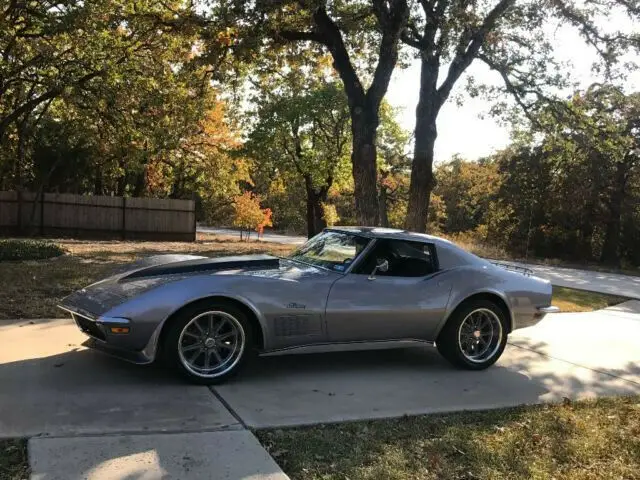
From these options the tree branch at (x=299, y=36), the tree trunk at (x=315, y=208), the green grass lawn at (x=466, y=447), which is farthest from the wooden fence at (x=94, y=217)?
the green grass lawn at (x=466, y=447)

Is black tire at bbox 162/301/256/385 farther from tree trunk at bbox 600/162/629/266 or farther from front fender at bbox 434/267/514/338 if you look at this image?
tree trunk at bbox 600/162/629/266

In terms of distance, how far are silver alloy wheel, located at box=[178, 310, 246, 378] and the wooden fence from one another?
20.8 m

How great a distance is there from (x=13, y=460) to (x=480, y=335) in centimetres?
441

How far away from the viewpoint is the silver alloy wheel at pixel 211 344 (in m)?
4.83

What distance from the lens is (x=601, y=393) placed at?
18.1 feet

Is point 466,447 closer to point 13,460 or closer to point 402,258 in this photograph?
point 402,258

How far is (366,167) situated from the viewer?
11.5 m

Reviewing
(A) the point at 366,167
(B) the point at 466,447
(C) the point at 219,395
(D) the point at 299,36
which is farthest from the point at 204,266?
(D) the point at 299,36

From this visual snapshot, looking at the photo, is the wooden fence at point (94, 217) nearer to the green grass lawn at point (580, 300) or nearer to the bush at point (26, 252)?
the bush at point (26, 252)

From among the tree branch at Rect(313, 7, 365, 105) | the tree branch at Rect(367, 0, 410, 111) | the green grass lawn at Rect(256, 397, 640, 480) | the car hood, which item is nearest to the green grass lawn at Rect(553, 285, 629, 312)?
the tree branch at Rect(367, 0, 410, 111)

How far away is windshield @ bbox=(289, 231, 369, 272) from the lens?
18.9 feet

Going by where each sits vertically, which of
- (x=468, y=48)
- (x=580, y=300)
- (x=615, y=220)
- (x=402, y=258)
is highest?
(x=468, y=48)

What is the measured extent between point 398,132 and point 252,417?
24939mm

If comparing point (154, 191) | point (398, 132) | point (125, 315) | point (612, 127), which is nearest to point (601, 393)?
point (125, 315)
